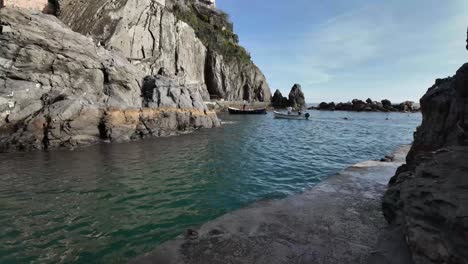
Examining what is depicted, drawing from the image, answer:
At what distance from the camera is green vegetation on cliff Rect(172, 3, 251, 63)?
79.7 m

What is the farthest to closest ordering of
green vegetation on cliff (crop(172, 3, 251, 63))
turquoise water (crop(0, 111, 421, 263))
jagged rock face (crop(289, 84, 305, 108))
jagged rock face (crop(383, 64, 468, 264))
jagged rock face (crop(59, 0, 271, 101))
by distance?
jagged rock face (crop(289, 84, 305, 108)) → green vegetation on cliff (crop(172, 3, 251, 63)) → jagged rock face (crop(59, 0, 271, 101)) → turquoise water (crop(0, 111, 421, 263)) → jagged rock face (crop(383, 64, 468, 264))

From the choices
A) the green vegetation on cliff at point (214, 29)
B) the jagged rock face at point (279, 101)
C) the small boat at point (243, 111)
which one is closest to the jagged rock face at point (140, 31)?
the green vegetation on cliff at point (214, 29)

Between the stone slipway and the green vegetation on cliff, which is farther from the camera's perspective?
the green vegetation on cliff

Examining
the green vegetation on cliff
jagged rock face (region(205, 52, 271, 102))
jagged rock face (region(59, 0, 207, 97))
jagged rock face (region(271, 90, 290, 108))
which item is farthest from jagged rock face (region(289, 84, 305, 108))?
jagged rock face (region(59, 0, 207, 97))

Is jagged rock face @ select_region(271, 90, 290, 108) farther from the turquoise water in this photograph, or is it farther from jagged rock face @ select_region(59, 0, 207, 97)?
the turquoise water

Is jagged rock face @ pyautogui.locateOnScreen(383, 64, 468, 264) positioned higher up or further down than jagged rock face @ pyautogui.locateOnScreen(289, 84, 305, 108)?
further down

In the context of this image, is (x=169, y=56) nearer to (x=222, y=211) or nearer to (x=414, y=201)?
(x=222, y=211)

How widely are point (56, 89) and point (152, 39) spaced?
31.5 m

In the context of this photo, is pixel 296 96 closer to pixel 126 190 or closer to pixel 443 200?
pixel 126 190

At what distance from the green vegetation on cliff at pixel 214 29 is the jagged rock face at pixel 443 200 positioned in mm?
72683

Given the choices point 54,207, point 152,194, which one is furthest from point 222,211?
point 54,207

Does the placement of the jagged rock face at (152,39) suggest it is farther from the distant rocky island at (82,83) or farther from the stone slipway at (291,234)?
the stone slipway at (291,234)

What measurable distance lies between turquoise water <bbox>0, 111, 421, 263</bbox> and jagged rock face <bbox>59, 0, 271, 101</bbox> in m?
24.8

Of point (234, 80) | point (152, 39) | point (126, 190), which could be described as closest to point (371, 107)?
point (234, 80)
